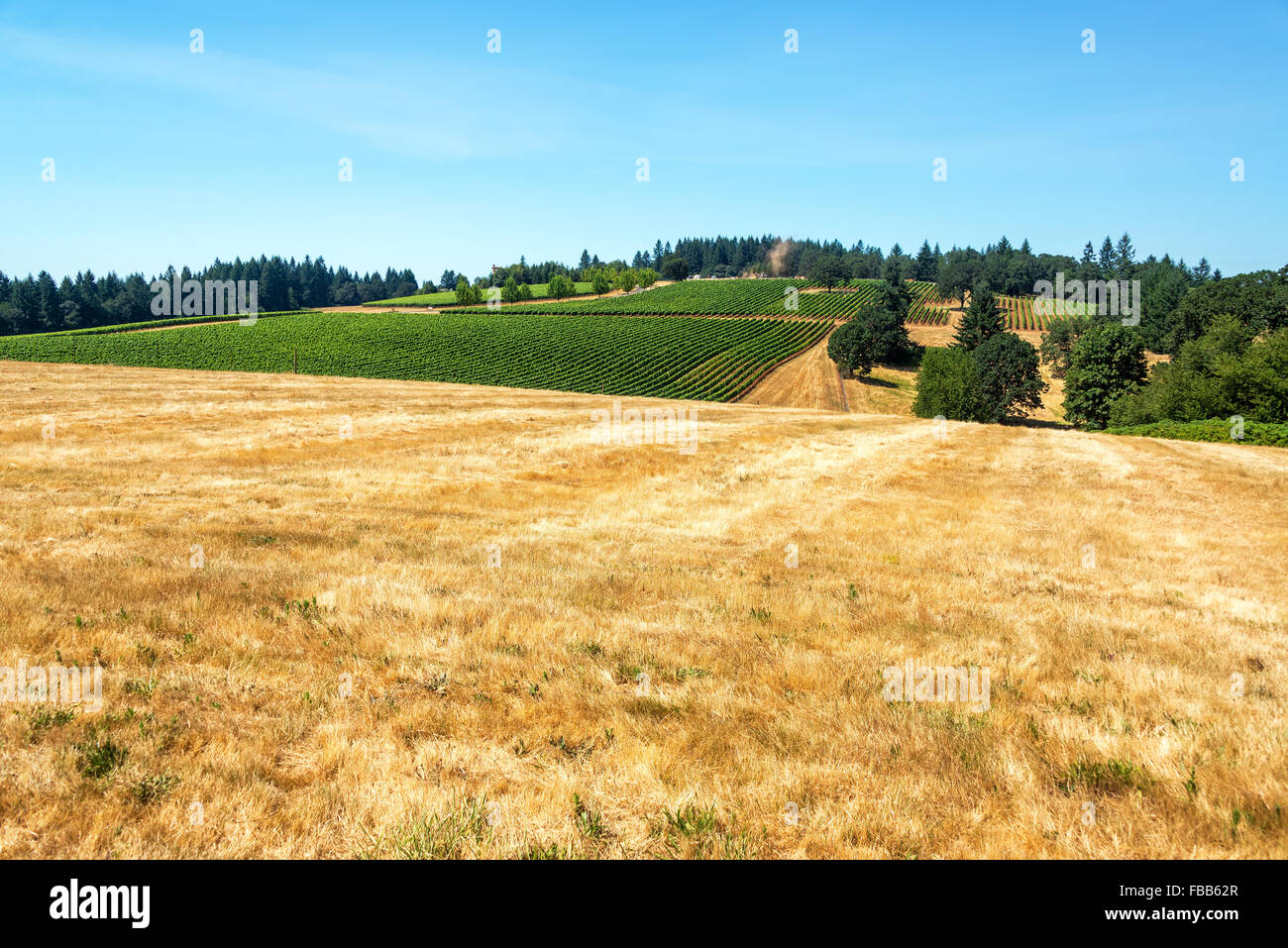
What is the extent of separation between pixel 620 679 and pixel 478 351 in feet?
300

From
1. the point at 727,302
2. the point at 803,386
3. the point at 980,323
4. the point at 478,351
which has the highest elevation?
the point at 727,302

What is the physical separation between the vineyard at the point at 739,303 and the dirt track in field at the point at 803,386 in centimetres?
3732

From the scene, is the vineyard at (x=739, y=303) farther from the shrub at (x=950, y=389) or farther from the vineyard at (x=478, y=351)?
the shrub at (x=950, y=389)

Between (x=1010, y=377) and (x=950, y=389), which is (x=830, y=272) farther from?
(x=950, y=389)

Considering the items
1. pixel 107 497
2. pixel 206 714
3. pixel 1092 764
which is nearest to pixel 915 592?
pixel 1092 764

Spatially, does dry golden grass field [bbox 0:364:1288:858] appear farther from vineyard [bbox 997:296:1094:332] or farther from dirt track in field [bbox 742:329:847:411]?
vineyard [bbox 997:296:1094:332]

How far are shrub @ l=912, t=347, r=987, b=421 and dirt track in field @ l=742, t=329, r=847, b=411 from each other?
408 inches

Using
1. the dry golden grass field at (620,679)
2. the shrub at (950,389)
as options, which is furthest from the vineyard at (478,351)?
the dry golden grass field at (620,679)

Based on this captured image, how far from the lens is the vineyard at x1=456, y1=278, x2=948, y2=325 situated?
441ft

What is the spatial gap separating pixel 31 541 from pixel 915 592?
14.0 metres

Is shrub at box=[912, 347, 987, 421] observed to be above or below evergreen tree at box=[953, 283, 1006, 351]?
below

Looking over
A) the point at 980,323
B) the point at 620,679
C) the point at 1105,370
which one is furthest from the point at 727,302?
the point at 620,679

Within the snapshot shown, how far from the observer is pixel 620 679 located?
6.20 m

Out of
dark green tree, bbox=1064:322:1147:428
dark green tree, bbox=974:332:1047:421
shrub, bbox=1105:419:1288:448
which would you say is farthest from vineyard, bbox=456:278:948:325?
shrub, bbox=1105:419:1288:448
